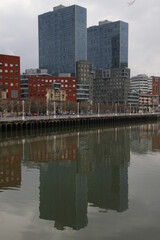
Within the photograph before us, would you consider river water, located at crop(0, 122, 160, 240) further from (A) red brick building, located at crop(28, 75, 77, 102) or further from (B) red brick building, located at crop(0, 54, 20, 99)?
(A) red brick building, located at crop(28, 75, 77, 102)

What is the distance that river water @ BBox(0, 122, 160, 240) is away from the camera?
45.1 ft

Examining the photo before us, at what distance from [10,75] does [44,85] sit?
1316 inches

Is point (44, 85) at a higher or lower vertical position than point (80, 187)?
higher

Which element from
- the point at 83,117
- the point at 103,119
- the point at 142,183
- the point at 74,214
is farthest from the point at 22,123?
the point at 74,214

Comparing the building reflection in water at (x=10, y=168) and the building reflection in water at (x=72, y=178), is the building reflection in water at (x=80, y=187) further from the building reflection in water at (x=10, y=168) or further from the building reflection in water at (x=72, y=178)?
the building reflection in water at (x=10, y=168)

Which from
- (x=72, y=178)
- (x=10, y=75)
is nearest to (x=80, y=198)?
(x=72, y=178)

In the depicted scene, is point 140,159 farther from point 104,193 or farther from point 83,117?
point 83,117

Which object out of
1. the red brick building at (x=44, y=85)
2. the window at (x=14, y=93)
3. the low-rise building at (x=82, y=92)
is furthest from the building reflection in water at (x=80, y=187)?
the low-rise building at (x=82, y=92)

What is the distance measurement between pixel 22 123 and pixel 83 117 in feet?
88.0

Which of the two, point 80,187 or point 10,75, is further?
point 10,75

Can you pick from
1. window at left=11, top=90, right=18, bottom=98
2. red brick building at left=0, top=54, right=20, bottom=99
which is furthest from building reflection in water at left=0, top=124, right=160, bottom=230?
red brick building at left=0, top=54, right=20, bottom=99

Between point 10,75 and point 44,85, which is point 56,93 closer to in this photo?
point 44,85

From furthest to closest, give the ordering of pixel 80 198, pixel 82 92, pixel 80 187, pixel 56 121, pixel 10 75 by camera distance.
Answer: pixel 82 92, pixel 10 75, pixel 56 121, pixel 80 187, pixel 80 198

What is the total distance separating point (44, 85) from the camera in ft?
513
